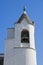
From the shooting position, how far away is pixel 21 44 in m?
38.0

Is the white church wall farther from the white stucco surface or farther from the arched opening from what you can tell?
the arched opening

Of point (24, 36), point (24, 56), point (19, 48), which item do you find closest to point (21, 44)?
point (19, 48)

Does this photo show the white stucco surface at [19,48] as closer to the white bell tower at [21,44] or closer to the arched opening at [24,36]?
the white bell tower at [21,44]

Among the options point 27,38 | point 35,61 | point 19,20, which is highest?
point 19,20

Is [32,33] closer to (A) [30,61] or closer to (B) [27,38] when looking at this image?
(B) [27,38]

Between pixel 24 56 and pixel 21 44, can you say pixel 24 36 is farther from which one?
pixel 24 56

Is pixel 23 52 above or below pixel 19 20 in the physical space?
below

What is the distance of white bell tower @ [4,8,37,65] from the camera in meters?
37.2

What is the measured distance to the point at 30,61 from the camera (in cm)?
3703

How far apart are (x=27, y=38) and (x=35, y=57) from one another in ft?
9.40

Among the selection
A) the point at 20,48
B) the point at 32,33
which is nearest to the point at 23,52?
the point at 20,48

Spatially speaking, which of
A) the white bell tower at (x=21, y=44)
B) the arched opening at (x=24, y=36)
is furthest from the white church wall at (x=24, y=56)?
the arched opening at (x=24, y=36)

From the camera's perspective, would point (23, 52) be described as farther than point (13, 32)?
No

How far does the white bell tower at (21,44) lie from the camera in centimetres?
3716
